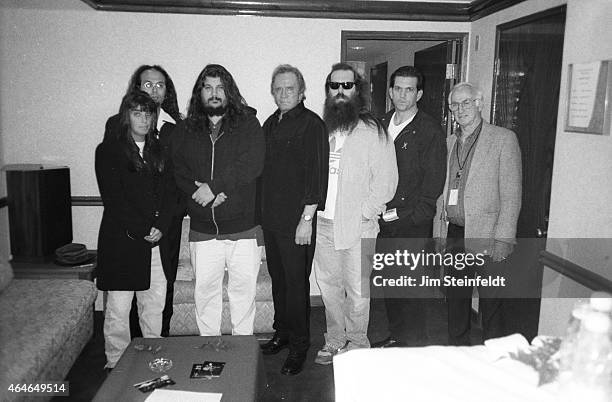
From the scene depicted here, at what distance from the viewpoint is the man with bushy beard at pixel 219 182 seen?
3164mm

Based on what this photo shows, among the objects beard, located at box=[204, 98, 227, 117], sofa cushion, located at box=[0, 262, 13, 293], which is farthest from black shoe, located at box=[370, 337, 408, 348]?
sofa cushion, located at box=[0, 262, 13, 293]

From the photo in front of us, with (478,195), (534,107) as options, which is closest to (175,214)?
(478,195)

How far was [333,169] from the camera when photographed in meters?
3.26

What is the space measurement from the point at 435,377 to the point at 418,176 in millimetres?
1962

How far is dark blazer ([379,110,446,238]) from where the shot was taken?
3.25 m

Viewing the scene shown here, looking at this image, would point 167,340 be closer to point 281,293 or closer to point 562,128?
point 281,293

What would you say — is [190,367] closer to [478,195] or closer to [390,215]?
[390,215]

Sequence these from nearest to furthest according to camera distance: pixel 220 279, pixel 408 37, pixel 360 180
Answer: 1. pixel 360 180
2. pixel 220 279
3. pixel 408 37

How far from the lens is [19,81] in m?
4.02

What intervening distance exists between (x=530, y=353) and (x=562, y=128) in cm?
160

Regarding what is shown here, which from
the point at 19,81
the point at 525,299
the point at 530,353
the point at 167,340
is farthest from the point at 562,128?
the point at 19,81

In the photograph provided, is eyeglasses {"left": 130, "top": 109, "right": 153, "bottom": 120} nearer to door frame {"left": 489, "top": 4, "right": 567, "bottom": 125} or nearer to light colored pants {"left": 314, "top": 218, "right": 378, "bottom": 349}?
light colored pants {"left": 314, "top": 218, "right": 378, "bottom": 349}

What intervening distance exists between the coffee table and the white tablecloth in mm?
707

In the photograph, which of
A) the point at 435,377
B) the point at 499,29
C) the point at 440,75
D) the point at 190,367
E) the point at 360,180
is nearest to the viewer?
the point at 435,377
